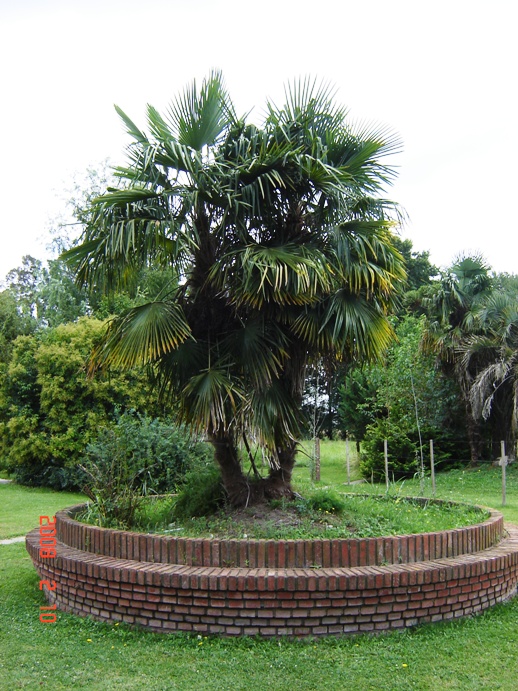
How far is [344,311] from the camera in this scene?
6.29m

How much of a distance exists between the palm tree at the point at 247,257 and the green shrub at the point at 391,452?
12795mm

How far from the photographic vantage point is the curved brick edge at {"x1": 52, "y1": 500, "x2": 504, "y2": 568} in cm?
516

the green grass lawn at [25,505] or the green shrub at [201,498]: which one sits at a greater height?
the green shrub at [201,498]

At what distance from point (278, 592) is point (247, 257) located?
9.38 feet

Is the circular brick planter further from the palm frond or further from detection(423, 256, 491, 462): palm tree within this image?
detection(423, 256, 491, 462): palm tree

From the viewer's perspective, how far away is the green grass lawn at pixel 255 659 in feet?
13.8

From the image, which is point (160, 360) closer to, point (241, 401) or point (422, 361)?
point (241, 401)

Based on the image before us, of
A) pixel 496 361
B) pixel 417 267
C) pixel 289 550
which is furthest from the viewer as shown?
pixel 417 267

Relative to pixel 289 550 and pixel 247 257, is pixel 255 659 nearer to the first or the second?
pixel 289 550

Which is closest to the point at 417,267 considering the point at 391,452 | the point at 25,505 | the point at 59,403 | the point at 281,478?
the point at 391,452

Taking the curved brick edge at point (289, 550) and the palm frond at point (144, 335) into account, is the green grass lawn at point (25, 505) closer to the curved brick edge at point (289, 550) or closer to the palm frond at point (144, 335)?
the palm frond at point (144, 335)

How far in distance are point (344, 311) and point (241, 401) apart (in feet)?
4.40

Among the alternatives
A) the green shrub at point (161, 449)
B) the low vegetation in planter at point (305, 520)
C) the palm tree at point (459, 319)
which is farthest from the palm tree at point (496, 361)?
the low vegetation in planter at point (305, 520)

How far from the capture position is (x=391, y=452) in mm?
19203
